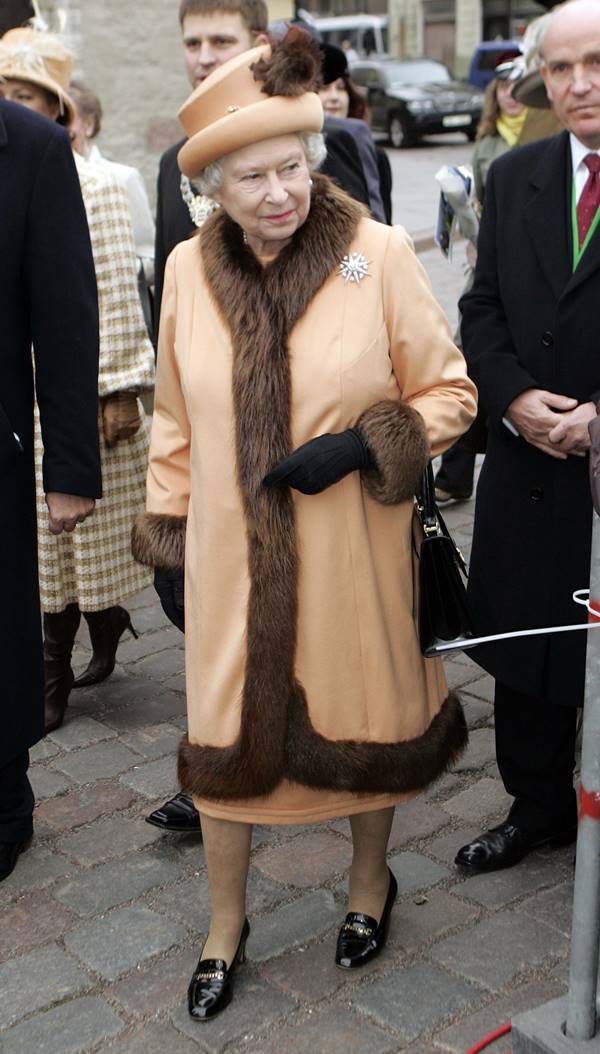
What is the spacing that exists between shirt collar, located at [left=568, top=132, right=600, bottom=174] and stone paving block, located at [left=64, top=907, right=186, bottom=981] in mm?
2012

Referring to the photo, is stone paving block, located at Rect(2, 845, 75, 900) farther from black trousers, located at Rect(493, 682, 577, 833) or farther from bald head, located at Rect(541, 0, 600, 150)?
bald head, located at Rect(541, 0, 600, 150)

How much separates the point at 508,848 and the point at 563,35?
1945 mm

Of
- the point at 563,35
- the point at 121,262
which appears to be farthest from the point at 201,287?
the point at 121,262

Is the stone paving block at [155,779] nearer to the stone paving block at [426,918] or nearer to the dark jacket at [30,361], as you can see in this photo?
the dark jacket at [30,361]

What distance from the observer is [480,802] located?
12.5 feet

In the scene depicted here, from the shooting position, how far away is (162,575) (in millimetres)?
3084

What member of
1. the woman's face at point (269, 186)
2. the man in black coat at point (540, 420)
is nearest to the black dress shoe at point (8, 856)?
the man in black coat at point (540, 420)

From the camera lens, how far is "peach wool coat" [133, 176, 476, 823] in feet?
9.09

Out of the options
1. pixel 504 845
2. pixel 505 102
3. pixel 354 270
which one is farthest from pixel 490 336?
pixel 505 102

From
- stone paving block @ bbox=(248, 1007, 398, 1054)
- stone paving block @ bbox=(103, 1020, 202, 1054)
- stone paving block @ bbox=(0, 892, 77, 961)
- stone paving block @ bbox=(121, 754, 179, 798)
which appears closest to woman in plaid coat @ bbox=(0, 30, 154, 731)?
stone paving block @ bbox=(121, 754, 179, 798)

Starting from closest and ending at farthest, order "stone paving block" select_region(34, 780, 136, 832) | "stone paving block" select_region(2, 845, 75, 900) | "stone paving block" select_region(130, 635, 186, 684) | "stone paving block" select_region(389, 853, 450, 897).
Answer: "stone paving block" select_region(389, 853, 450, 897) < "stone paving block" select_region(2, 845, 75, 900) < "stone paving block" select_region(34, 780, 136, 832) < "stone paving block" select_region(130, 635, 186, 684)

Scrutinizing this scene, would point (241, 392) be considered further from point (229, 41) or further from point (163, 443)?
point (229, 41)

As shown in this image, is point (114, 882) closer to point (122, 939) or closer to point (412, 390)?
point (122, 939)

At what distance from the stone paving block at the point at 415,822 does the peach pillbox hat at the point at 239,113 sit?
1.80m
